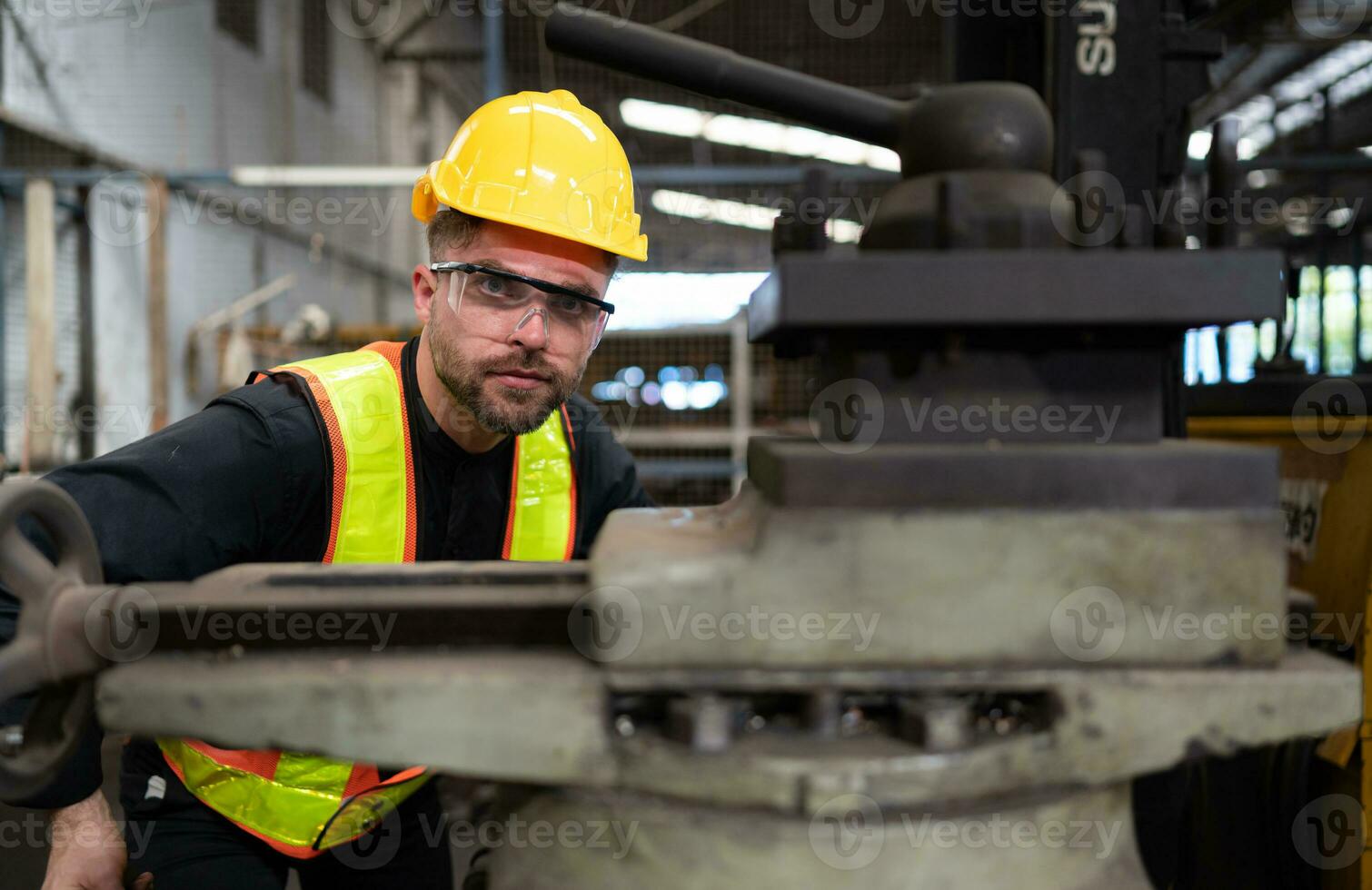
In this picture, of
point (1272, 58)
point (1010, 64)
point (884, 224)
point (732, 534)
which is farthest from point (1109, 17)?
point (1272, 58)

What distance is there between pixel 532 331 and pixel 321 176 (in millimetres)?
4282

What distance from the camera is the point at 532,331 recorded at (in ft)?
4.88

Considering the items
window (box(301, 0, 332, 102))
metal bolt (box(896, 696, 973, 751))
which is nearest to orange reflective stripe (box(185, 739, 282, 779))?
metal bolt (box(896, 696, 973, 751))

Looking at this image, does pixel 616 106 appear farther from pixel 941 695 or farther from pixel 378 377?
pixel 941 695

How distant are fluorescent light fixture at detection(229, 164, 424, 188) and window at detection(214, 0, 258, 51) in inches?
128

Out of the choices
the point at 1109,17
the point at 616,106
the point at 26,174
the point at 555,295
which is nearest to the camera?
the point at 1109,17

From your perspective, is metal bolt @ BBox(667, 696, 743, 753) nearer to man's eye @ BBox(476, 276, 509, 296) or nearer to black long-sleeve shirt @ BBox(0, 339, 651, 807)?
black long-sleeve shirt @ BBox(0, 339, 651, 807)

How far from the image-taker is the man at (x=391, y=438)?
1.44m

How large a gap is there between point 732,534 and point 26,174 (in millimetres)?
5783

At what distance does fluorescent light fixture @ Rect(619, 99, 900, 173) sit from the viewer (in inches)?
364

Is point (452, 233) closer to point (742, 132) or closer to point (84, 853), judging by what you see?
point (84, 853)

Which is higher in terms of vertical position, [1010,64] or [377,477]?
Answer: [1010,64]

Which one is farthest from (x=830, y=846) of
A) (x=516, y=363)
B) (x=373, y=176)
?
(x=373, y=176)

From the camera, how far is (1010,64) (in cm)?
163
